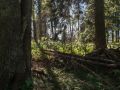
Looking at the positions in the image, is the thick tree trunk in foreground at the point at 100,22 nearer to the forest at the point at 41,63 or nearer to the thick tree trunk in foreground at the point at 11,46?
the forest at the point at 41,63

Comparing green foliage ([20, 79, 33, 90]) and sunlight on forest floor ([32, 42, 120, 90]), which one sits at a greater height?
green foliage ([20, 79, 33, 90])

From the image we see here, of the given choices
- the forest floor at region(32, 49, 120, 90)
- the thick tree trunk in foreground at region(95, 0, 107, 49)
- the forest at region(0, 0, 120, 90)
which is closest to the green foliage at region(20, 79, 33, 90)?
the forest at region(0, 0, 120, 90)

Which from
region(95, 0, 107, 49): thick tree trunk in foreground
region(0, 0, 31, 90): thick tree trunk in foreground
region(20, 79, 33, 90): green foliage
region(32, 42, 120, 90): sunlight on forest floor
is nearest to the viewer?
region(0, 0, 31, 90): thick tree trunk in foreground

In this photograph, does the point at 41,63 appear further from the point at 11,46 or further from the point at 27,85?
the point at 11,46

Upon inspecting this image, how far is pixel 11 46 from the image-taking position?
19.6ft

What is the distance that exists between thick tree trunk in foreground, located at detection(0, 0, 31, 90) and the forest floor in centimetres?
79

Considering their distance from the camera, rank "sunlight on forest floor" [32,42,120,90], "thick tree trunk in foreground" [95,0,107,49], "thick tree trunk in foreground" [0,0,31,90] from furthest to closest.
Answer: "thick tree trunk in foreground" [95,0,107,49] < "sunlight on forest floor" [32,42,120,90] < "thick tree trunk in foreground" [0,0,31,90]

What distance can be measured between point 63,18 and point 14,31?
53.8 ft

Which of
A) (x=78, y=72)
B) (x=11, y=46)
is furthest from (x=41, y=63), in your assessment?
(x=11, y=46)

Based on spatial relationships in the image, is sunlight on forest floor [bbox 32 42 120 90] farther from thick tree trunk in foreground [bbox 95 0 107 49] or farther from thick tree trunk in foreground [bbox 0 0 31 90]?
thick tree trunk in foreground [bbox 95 0 107 49]

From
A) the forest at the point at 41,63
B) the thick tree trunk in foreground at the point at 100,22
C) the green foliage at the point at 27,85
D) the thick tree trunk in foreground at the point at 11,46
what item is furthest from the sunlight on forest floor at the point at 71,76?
the thick tree trunk in foreground at the point at 100,22

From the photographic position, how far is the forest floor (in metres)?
7.13

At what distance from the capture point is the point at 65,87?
6.91 meters

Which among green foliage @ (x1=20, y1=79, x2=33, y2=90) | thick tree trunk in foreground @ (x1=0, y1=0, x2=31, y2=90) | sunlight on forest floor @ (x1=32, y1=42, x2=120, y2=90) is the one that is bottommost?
sunlight on forest floor @ (x1=32, y1=42, x2=120, y2=90)
